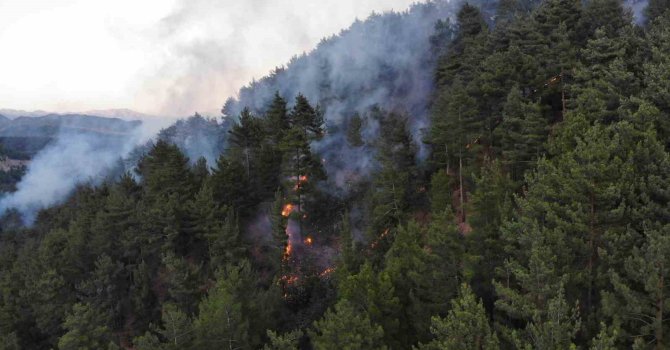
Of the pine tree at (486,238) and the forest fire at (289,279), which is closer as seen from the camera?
the pine tree at (486,238)

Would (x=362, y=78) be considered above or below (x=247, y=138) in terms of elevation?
above

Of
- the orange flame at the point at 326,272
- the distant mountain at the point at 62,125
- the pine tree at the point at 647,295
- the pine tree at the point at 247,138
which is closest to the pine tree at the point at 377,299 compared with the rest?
the pine tree at the point at 647,295

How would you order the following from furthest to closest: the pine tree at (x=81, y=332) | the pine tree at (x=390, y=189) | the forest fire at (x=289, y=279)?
the forest fire at (x=289, y=279)
the pine tree at (x=390, y=189)
the pine tree at (x=81, y=332)

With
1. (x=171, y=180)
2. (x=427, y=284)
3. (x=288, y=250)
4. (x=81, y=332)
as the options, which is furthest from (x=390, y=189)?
(x=81, y=332)

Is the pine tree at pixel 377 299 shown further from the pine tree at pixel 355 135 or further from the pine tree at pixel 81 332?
the pine tree at pixel 355 135

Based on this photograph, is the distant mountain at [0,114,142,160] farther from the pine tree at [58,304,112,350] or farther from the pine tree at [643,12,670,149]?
the pine tree at [643,12,670,149]

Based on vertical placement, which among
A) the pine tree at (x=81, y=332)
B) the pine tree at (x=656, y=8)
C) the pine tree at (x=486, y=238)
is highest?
the pine tree at (x=656, y=8)

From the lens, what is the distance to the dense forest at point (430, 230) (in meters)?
17.8

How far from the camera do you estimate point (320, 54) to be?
99.3m

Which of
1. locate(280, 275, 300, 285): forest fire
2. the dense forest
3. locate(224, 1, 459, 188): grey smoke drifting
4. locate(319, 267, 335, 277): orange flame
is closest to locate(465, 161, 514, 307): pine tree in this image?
the dense forest

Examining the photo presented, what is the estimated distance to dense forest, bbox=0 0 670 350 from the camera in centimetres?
1784

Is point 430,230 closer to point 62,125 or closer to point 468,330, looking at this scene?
point 468,330

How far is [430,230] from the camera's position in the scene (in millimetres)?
23859

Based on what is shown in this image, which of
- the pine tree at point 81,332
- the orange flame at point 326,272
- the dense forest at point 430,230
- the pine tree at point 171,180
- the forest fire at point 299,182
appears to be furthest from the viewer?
the forest fire at point 299,182
